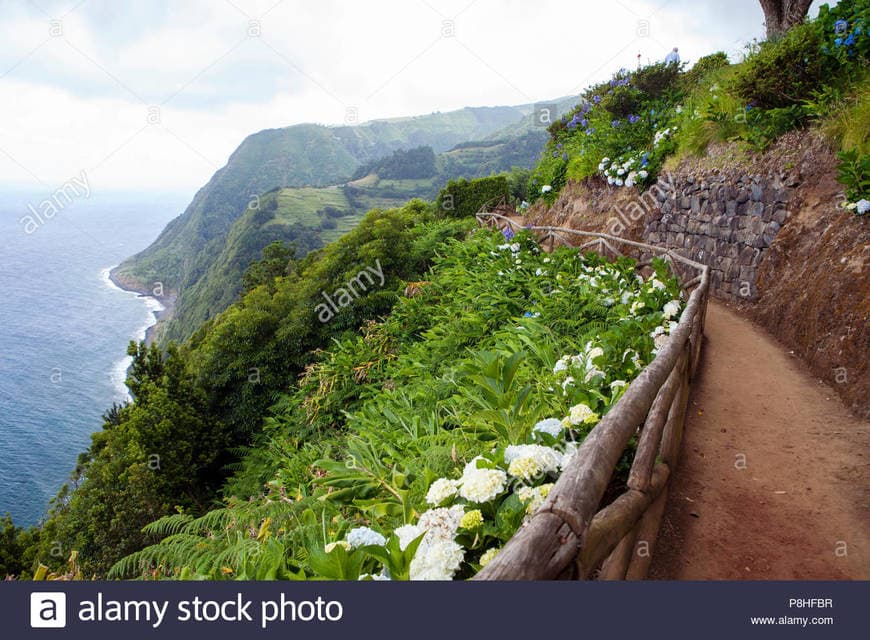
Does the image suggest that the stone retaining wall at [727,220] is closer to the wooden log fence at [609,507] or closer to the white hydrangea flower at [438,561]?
the wooden log fence at [609,507]

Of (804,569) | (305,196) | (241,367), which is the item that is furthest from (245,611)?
(305,196)

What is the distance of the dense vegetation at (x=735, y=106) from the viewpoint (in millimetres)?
5301

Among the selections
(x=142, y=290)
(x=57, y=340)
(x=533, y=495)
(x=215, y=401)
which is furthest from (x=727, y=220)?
(x=142, y=290)

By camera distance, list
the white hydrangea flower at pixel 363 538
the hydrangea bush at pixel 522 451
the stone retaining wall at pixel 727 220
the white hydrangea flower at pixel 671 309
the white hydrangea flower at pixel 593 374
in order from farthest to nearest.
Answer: the stone retaining wall at pixel 727 220, the white hydrangea flower at pixel 671 309, the white hydrangea flower at pixel 593 374, the white hydrangea flower at pixel 363 538, the hydrangea bush at pixel 522 451

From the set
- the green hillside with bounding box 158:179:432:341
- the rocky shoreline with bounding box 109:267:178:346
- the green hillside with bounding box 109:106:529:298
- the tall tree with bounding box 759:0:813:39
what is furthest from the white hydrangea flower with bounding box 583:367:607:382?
the rocky shoreline with bounding box 109:267:178:346

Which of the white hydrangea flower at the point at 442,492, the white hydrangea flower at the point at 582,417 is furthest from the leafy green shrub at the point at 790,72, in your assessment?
the white hydrangea flower at the point at 442,492

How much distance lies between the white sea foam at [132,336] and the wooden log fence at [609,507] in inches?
2021

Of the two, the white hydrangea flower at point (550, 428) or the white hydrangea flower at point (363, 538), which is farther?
the white hydrangea flower at point (550, 428)

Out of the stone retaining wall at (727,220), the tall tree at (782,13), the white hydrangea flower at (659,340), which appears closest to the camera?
the white hydrangea flower at (659,340)

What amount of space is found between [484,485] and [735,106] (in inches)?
318

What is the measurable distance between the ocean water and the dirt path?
1424 centimetres

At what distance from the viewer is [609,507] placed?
1672 mm

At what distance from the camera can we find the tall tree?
8.23m

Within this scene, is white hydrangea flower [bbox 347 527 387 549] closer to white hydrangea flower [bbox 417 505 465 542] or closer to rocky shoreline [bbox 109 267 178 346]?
white hydrangea flower [bbox 417 505 465 542]
